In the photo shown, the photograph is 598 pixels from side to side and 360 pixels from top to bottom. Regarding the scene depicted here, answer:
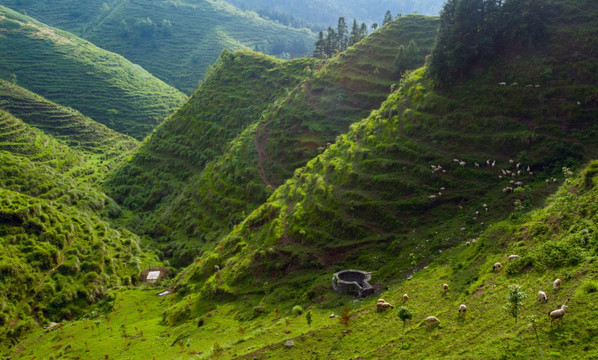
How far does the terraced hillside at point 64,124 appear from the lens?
416 feet

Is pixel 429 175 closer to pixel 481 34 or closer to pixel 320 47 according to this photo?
pixel 481 34

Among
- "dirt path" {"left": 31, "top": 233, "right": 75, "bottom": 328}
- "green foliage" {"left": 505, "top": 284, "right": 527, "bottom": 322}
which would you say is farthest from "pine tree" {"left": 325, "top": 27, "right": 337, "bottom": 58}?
"green foliage" {"left": 505, "top": 284, "right": 527, "bottom": 322}

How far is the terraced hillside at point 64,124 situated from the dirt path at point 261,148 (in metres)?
57.5

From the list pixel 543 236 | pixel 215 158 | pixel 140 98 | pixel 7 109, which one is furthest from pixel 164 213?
pixel 140 98

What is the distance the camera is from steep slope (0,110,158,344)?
53016mm

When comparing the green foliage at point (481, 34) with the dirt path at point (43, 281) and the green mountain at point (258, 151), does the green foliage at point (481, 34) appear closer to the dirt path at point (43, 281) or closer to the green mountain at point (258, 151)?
the green mountain at point (258, 151)

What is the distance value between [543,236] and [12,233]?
6392 cm

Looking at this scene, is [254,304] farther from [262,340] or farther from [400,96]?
[400,96]

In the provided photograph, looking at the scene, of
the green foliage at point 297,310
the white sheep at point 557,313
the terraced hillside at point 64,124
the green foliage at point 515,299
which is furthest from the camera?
the terraced hillside at point 64,124

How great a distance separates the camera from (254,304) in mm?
41125

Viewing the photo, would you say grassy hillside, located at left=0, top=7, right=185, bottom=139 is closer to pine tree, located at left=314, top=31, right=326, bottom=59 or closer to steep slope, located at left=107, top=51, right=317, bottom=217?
steep slope, located at left=107, top=51, right=317, bottom=217

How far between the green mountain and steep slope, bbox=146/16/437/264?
0.19 meters

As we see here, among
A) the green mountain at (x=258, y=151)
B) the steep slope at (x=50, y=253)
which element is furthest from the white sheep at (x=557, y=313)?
the green mountain at (x=258, y=151)

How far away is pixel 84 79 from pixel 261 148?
122806 millimetres
